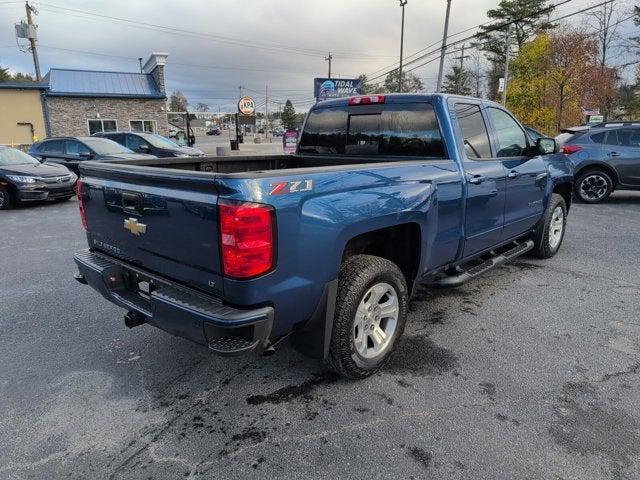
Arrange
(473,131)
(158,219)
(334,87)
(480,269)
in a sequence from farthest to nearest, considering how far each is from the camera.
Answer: (334,87) < (480,269) < (473,131) < (158,219)

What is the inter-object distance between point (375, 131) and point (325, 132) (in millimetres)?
626

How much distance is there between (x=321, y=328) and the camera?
8.88 ft

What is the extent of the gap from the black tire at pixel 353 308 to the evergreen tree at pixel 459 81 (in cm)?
5651

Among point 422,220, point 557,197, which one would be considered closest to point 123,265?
point 422,220

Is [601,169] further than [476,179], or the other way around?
[601,169]

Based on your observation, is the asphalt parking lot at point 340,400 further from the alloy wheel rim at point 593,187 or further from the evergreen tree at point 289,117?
the evergreen tree at point 289,117

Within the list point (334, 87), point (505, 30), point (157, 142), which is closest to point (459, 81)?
point (505, 30)

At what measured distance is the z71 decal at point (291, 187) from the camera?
7.59 feet

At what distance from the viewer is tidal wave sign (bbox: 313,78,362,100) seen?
2589 cm

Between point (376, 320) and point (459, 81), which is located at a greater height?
point (459, 81)

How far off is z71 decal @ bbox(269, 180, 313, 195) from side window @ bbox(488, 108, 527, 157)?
262cm

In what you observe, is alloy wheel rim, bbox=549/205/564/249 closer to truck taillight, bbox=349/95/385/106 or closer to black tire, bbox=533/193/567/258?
black tire, bbox=533/193/567/258

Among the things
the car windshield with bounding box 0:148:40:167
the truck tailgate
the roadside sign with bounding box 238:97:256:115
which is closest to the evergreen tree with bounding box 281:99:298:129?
the roadside sign with bounding box 238:97:256:115

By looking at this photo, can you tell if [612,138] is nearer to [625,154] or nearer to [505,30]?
[625,154]
